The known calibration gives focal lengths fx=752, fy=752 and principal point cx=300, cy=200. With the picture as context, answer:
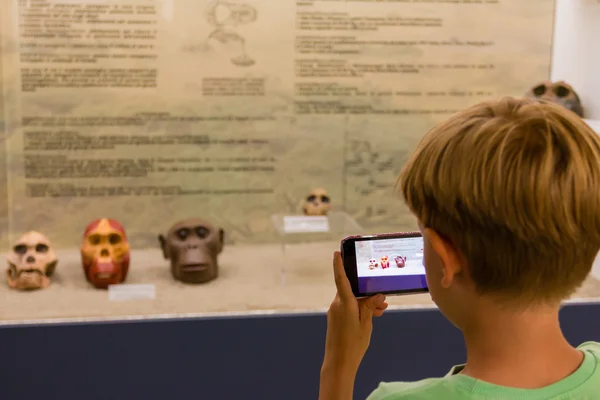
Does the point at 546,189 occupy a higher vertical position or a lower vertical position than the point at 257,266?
higher

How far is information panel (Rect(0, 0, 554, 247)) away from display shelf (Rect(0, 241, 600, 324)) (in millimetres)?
247

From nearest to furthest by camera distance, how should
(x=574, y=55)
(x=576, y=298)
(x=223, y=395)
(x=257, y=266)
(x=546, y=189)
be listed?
(x=546, y=189) → (x=223, y=395) → (x=576, y=298) → (x=257, y=266) → (x=574, y=55)

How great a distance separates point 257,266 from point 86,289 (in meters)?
0.57

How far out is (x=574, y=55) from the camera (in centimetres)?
271

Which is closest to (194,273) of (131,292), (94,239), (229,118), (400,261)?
(131,292)

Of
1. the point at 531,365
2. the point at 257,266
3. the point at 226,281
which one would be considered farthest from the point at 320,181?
the point at 531,365

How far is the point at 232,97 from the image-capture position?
8.59 feet

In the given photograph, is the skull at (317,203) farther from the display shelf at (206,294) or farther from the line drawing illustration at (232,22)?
the line drawing illustration at (232,22)

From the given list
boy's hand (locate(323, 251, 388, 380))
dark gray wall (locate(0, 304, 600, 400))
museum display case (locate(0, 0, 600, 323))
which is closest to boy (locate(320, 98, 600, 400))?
boy's hand (locate(323, 251, 388, 380))

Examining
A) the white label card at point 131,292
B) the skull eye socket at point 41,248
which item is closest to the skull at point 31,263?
the skull eye socket at point 41,248

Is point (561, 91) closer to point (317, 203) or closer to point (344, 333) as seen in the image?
point (317, 203)

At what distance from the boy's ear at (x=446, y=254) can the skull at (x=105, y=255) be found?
1.58 metres

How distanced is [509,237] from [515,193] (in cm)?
6

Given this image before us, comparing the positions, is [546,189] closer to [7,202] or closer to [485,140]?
[485,140]
